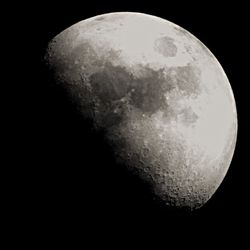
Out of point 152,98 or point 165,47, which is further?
point 165,47

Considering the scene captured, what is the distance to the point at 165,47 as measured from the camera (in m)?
4.65

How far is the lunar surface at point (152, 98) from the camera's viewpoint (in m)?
4.43

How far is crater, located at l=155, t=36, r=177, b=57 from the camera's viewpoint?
462 cm

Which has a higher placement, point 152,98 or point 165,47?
point 165,47

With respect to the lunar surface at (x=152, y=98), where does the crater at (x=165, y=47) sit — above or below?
above

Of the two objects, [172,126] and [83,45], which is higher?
[83,45]

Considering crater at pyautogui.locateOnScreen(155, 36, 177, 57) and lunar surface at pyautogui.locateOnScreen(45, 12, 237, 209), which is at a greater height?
crater at pyautogui.locateOnScreen(155, 36, 177, 57)

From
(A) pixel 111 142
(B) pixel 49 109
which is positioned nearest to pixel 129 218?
(A) pixel 111 142

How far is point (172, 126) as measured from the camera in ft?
14.7

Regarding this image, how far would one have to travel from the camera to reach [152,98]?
4445 mm

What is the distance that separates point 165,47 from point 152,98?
1.52 feet

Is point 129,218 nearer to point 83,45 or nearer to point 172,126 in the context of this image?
point 172,126

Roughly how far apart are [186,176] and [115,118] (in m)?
0.73

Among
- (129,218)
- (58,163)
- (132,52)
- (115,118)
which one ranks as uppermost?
(132,52)
